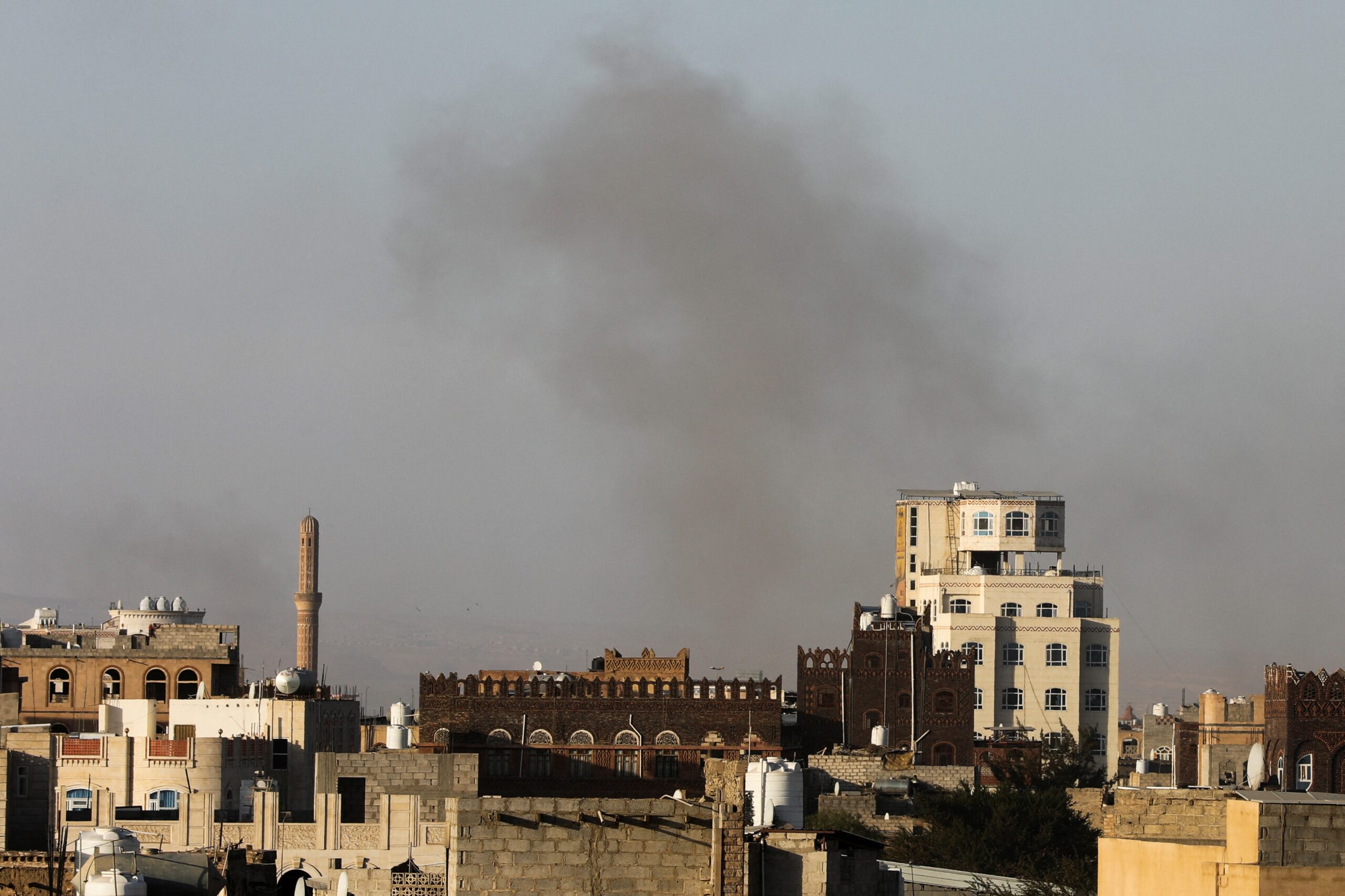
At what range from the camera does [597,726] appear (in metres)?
95.1

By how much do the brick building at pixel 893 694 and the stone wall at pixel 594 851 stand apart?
238 ft

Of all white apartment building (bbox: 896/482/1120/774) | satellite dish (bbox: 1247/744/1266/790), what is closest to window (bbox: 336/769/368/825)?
satellite dish (bbox: 1247/744/1266/790)

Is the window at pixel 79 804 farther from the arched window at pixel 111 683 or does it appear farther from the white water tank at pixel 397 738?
the arched window at pixel 111 683

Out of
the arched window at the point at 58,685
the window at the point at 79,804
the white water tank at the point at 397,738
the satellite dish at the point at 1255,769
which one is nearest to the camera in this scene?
the satellite dish at the point at 1255,769

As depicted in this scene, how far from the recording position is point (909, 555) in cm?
15450

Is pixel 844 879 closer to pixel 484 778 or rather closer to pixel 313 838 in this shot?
pixel 313 838

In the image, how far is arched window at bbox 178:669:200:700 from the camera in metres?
95.5

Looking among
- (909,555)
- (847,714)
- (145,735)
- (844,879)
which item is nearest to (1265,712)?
(847,714)

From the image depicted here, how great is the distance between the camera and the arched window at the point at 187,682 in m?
95.5

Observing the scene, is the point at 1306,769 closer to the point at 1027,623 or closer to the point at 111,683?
the point at 1027,623

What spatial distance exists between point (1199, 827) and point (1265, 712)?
62.1 meters

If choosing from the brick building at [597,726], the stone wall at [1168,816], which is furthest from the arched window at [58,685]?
the stone wall at [1168,816]

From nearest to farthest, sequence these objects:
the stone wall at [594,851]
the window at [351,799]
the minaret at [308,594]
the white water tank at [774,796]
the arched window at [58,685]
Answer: the stone wall at [594,851] → the white water tank at [774,796] → the window at [351,799] → the arched window at [58,685] → the minaret at [308,594]

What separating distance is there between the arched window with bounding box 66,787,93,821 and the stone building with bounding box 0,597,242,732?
24.4 meters
